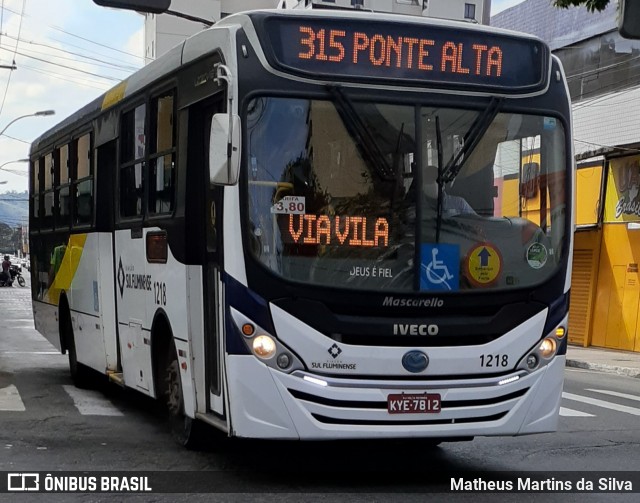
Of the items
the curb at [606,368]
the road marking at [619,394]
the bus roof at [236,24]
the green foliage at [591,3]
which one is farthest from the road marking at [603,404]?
the bus roof at [236,24]

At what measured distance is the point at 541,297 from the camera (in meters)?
7.50

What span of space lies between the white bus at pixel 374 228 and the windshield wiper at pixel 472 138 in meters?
0.01

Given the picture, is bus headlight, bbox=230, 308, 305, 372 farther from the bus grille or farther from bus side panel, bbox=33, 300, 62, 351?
bus side panel, bbox=33, 300, 62, 351

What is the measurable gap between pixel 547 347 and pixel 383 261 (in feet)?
4.48

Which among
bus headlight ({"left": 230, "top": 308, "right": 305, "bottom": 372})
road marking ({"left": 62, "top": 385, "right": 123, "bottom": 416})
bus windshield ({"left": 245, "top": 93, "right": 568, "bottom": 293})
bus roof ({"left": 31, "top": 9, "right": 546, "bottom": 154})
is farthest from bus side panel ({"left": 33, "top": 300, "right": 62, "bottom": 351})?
bus windshield ({"left": 245, "top": 93, "right": 568, "bottom": 293})

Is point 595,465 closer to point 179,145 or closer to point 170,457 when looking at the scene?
point 170,457

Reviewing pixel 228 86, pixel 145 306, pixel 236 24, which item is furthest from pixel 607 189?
pixel 228 86

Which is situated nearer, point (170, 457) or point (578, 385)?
point (170, 457)

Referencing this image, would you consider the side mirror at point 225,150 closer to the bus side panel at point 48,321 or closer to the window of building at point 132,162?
the window of building at point 132,162

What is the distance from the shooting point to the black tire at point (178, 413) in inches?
332

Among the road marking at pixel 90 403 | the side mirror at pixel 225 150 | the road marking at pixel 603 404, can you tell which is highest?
the side mirror at pixel 225 150

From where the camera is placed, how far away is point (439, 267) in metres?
7.26

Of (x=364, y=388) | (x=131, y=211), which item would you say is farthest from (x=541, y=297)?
(x=131, y=211)

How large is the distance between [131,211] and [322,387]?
3584 millimetres
